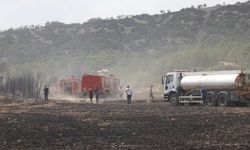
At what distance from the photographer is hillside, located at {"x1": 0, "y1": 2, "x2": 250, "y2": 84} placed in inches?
3777

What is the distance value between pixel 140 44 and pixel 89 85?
5490 centimetres

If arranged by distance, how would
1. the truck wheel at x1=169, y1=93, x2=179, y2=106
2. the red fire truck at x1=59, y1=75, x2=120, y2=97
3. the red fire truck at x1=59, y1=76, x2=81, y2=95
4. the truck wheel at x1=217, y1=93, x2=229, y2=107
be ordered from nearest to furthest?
the truck wheel at x1=217, y1=93, x2=229, y2=107 < the truck wheel at x1=169, y1=93, x2=179, y2=106 < the red fire truck at x1=59, y1=75, x2=120, y2=97 < the red fire truck at x1=59, y1=76, x2=81, y2=95

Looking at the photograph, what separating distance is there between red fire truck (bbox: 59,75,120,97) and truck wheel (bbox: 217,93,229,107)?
26.6 metres

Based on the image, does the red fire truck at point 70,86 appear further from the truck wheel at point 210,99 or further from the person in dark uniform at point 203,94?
the truck wheel at point 210,99

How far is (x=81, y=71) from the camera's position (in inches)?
4341

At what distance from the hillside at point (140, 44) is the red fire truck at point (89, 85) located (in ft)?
63.7

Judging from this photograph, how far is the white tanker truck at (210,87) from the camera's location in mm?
41875

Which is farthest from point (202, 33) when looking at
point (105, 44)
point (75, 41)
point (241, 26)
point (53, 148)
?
point (53, 148)

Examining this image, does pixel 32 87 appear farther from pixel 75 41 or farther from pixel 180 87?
pixel 75 41

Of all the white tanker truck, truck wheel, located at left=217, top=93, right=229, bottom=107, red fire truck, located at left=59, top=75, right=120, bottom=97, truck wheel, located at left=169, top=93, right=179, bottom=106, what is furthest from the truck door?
red fire truck, located at left=59, top=75, right=120, bottom=97

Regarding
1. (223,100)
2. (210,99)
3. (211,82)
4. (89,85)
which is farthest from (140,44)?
(223,100)

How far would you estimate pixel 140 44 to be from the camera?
122625mm

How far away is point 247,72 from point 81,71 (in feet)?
230

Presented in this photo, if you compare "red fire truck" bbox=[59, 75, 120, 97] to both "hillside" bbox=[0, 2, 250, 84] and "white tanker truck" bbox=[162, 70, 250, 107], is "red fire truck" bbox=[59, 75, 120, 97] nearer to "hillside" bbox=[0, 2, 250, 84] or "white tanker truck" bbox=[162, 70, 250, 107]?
"hillside" bbox=[0, 2, 250, 84]
